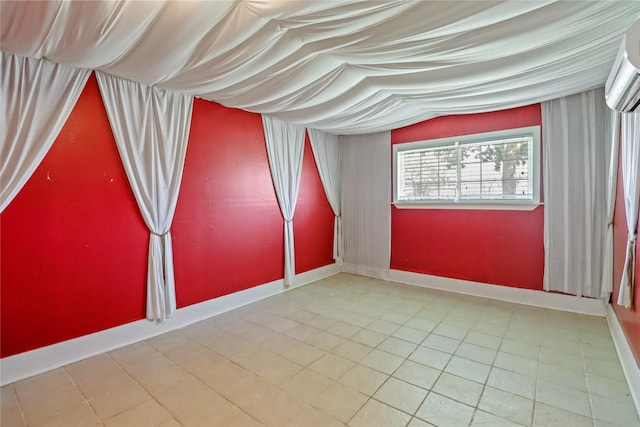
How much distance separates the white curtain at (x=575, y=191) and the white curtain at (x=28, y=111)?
4.84m

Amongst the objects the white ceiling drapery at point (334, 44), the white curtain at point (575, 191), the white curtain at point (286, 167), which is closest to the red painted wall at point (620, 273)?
the white curtain at point (575, 191)

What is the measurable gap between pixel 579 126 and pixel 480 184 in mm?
1154

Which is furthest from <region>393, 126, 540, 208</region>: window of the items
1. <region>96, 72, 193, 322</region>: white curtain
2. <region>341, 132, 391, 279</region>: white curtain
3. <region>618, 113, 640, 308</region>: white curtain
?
<region>96, 72, 193, 322</region>: white curtain

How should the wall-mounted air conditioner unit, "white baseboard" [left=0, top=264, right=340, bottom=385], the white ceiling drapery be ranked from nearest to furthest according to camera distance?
the wall-mounted air conditioner unit
the white ceiling drapery
"white baseboard" [left=0, top=264, right=340, bottom=385]

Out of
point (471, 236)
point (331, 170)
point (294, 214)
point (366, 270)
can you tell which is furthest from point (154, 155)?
point (471, 236)

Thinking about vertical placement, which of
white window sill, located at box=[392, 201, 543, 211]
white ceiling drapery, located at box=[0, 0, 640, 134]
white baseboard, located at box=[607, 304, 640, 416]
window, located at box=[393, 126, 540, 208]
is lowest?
white baseboard, located at box=[607, 304, 640, 416]

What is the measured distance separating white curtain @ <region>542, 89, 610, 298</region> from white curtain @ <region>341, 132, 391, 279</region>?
2057 mm

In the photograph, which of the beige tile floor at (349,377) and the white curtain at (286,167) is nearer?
the beige tile floor at (349,377)

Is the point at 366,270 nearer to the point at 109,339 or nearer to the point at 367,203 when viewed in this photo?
the point at 367,203

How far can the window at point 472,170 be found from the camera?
3641 millimetres

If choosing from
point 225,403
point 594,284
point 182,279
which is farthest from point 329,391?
point 594,284

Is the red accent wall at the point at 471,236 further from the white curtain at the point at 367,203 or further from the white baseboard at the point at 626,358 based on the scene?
the white baseboard at the point at 626,358

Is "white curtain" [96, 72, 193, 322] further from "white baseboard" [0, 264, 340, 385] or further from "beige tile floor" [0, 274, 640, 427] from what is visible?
"beige tile floor" [0, 274, 640, 427]

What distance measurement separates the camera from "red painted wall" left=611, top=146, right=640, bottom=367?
2.05 m
